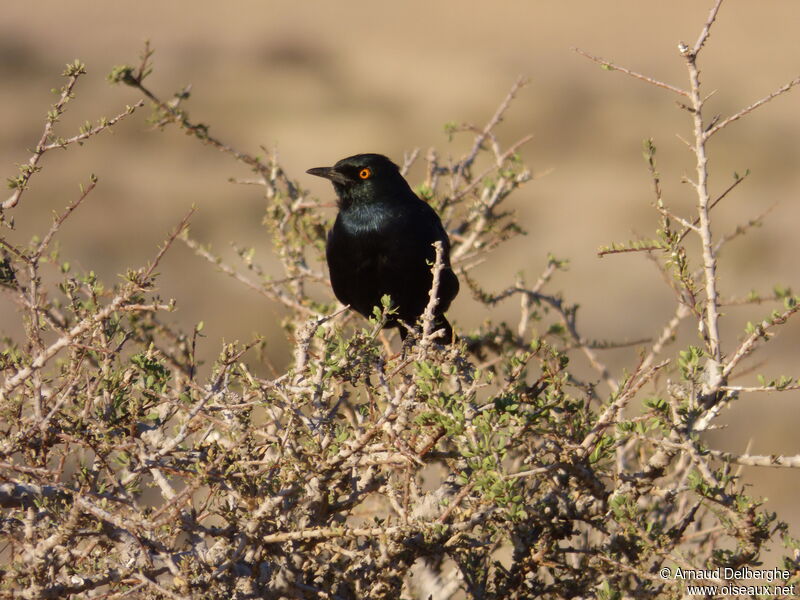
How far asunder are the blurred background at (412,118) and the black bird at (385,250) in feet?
29.6

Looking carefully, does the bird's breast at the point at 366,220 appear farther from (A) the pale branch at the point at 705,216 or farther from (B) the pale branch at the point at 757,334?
(B) the pale branch at the point at 757,334

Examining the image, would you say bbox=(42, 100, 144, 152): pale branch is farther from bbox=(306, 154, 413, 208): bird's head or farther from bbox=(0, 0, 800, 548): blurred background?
bbox=(0, 0, 800, 548): blurred background

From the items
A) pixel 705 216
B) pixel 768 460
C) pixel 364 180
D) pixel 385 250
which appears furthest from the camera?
pixel 364 180

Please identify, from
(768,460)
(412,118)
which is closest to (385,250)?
(768,460)

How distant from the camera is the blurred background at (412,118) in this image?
1700 cm

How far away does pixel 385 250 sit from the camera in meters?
5.37

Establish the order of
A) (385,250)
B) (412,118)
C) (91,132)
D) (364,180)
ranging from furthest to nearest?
1. (412,118)
2. (364,180)
3. (385,250)
4. (91,132)

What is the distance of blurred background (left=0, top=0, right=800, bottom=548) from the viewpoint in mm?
17000

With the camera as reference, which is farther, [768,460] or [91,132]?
[91,132]

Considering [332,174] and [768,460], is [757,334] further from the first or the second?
[332,174]

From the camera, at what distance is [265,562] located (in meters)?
3.22

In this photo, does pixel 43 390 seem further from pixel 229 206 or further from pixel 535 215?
pixel 535 215

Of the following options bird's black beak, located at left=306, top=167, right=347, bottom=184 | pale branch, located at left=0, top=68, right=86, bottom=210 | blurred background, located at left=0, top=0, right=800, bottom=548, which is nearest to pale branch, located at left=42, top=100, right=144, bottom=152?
pale branch, located at left=0, top=68, right=86, bottom=210

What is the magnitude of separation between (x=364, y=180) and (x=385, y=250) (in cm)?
48
